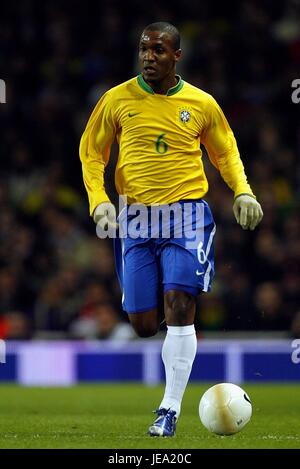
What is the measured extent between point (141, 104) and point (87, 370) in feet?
21.2

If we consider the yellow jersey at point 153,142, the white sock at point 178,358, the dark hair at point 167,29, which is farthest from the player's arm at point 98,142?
the white sock at point 178,358

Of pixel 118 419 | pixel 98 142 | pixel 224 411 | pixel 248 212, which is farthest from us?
pixel 118 419

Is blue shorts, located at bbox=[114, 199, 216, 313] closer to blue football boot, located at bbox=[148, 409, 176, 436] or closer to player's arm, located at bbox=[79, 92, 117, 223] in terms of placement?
player's arm, located at bbox=[79, 92, 117, 223]

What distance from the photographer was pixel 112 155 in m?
15.6

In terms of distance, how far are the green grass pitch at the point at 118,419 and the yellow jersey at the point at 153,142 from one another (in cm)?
132

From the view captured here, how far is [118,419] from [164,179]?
1969mm

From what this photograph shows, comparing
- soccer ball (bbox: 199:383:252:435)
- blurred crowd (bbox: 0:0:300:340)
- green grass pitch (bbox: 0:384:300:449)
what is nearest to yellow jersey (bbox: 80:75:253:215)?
soccer ball (bbox: 199:383:252:435)

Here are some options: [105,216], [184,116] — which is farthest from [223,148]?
[105,216]

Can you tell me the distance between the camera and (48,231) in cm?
1495

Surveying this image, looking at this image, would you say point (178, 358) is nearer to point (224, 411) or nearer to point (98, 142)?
point (224, 411)

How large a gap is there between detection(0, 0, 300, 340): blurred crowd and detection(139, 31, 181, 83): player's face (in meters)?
5.71
